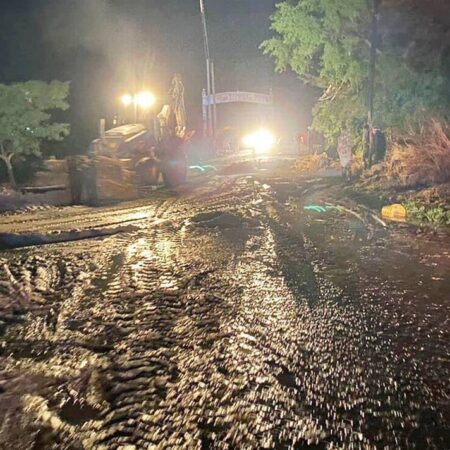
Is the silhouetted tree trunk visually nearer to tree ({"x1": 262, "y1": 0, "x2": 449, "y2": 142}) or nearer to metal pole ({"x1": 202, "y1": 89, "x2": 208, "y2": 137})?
tree ({"x1": 262, "y1": 0, "x2": 449, "y2": 142})

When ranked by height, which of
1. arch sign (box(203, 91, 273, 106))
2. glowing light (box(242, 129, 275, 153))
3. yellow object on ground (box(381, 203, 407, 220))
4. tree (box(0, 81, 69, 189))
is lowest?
yellow object on ground (box(381, 203, 407, 220))

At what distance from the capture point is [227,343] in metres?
4.53

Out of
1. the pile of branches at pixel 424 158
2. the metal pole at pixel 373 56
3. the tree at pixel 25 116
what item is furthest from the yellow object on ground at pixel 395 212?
the tree at pixel 25 116

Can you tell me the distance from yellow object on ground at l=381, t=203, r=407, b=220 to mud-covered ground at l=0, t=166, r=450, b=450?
→ 172cm

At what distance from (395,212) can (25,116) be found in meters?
11.4

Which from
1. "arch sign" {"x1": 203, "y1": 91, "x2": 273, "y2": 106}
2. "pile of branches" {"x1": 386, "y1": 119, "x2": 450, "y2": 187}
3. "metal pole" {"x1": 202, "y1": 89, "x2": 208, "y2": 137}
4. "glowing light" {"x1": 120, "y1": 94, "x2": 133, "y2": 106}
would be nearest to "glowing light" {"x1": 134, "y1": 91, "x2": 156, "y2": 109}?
"glowing light" {"x1": 120, "y1": 94, "x2": 133, "y2": 106}

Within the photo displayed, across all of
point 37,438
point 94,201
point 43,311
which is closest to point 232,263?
point 43,311

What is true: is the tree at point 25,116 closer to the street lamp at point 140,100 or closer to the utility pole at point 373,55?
the street lamp at point 140,100

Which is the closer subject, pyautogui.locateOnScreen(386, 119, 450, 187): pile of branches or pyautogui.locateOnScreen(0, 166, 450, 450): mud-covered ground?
pyautogui.locateOnScreen(0, 166, 450, 450): mud-covered ground

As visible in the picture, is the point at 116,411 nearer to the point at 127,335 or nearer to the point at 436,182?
the point at 127,335

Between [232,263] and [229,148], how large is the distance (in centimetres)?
2818

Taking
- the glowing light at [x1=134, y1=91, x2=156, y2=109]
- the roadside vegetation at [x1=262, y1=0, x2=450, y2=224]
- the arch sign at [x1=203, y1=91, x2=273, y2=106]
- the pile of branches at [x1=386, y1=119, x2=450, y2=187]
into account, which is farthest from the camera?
the arch sign at [x1=203, y1=91, x2=273, y2=106]

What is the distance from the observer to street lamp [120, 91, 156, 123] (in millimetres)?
17938

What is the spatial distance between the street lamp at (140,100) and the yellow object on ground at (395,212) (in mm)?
11185
